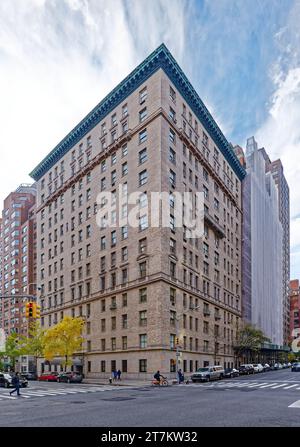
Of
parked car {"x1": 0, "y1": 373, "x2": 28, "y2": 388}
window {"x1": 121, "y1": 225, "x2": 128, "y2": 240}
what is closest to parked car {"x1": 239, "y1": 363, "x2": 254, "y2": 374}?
window {"x1": 121, "y1": 225, "x2": 128, "y2": 240}

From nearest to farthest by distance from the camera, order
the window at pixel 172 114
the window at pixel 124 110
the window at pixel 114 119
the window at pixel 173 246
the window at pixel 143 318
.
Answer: the window at pixel 143 318
the window at pixel 173 246
the window at pixel 172 114
the window at pixel 124 110
the window at pixel 114 119

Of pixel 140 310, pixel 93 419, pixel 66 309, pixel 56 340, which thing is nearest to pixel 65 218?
pixel 66 309

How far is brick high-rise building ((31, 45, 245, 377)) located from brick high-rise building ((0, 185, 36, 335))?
102ft

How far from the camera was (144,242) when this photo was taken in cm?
5650

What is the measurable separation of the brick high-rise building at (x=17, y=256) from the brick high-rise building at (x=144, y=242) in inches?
1222

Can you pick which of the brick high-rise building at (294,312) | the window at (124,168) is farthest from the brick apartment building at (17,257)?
the brick high-rise building at (294,312)

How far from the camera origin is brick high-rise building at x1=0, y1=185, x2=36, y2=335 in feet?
380

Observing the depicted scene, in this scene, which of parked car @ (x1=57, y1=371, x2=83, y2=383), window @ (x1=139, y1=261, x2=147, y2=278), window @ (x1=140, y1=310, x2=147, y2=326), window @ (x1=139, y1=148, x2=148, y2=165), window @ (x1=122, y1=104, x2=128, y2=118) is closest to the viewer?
parked car @ (x1=57, y1=371, x2=83, y2=383)

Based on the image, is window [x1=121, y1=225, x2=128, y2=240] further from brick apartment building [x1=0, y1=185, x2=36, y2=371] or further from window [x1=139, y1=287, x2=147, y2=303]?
brick apartment building [x1=0, y1=185, x2=36, y2=371]

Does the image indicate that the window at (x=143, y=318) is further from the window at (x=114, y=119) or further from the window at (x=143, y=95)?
the window at (x=114, y=119)

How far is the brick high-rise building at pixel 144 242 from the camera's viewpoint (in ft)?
181

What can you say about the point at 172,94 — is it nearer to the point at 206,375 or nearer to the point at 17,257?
the point at 206,375

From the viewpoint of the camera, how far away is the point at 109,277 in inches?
2475

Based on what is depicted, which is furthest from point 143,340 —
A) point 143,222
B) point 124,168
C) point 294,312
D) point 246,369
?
point 294,312
